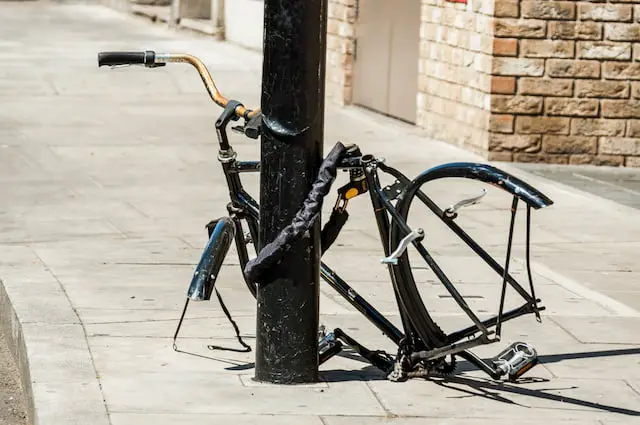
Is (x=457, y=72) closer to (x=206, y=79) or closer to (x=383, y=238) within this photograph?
(x=206, y=79)

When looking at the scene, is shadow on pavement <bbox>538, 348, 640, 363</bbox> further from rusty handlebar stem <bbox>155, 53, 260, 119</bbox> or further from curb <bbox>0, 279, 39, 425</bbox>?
curb <bbox>0, 279, 39, 425</bbox>

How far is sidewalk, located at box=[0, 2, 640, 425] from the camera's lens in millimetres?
5621

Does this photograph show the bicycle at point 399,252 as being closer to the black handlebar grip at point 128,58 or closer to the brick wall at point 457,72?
the black handlebar grip at point 128,58

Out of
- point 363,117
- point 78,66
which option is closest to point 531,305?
point 363,117

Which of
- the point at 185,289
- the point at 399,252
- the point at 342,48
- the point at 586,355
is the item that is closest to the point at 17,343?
the point at 185,289

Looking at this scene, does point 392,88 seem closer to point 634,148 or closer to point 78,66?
point 634,148

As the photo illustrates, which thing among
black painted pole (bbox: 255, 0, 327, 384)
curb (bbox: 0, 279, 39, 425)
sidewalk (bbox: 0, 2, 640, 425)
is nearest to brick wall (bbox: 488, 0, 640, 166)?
sidewalk (bbox: 0, 2, 640, 425)

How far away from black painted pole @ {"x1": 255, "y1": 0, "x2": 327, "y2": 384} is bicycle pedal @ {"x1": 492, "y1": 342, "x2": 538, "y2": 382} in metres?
0.75

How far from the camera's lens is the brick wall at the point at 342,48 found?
642 inches

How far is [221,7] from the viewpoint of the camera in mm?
23797

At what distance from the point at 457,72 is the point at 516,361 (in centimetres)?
785

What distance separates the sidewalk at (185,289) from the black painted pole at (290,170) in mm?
148

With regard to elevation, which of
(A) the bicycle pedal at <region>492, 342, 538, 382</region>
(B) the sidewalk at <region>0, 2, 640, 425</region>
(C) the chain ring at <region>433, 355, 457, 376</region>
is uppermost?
(A) the bicycle pedal at <region>492, 342, 538, 382</region>

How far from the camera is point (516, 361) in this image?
595cm
